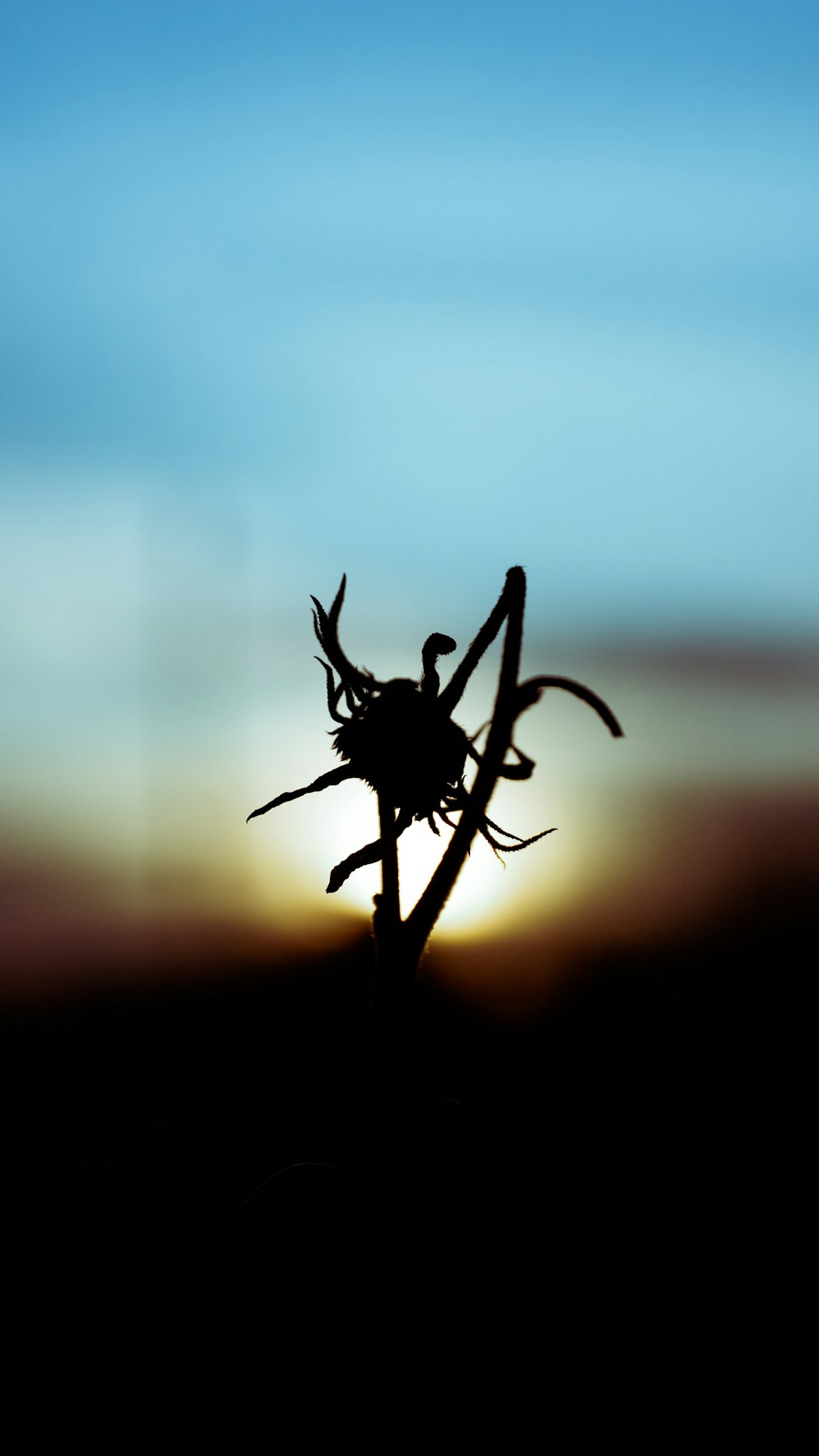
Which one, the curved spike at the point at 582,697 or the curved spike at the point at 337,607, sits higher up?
the curved spike at the point at 337,607

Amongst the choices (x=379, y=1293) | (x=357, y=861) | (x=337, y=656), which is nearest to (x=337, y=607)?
(x=337, y=656)

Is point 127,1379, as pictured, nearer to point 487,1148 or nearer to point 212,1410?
point 212,1410

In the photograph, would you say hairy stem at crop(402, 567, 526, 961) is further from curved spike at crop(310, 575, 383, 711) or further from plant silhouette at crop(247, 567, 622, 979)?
curved spike at crop(310, 575, 383, 711)

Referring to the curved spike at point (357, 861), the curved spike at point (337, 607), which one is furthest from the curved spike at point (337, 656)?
the curved spike at point (357, 861)

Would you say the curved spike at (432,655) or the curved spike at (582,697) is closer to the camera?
the curved spike at (582,697)

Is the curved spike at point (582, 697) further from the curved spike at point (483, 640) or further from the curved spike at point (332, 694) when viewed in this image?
the curved spike at point (332, 694)

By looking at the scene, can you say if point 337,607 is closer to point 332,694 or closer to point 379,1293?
point 332,694

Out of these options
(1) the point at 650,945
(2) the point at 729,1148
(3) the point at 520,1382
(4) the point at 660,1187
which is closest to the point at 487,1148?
(3) the point at 520,1382
